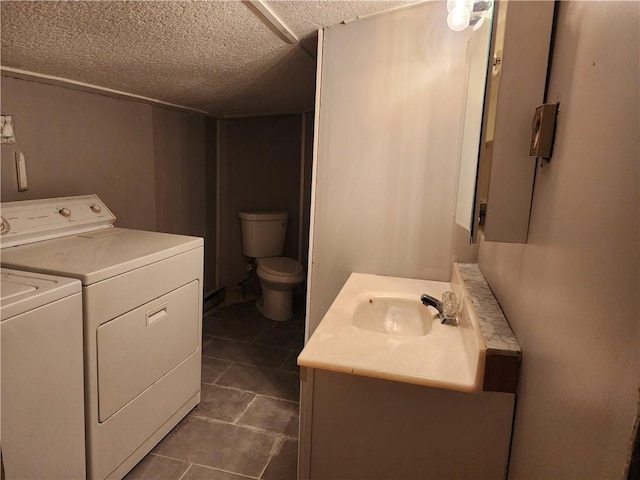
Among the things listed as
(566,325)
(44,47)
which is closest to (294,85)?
(44,47)

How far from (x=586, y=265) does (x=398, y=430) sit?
0.70 meters

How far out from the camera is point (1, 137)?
173 cm

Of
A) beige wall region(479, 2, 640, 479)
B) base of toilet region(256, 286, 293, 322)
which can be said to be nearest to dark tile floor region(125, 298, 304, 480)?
base of toilet region(256, 286, 293, 322)

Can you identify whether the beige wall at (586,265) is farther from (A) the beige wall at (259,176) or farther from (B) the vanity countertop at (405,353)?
(A) the beige wall at (259,176)

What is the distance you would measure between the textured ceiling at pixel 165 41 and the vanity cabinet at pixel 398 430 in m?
1.22

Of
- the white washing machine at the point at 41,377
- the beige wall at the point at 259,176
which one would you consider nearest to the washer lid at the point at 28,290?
the white washing machine at the point at 41,377

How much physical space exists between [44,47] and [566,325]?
191 centimetres

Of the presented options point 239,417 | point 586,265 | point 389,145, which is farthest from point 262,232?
point 586,265

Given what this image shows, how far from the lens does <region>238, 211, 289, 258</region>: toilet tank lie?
3.39m

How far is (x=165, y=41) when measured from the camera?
1495 millimetres

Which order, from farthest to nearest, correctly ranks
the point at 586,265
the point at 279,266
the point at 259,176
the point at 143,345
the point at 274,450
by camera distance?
the point at 259,176 → the point at 279,266 → the point at 274,450 → the point at 143,345 → the point at 586,265

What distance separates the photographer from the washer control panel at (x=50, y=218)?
5.34ft

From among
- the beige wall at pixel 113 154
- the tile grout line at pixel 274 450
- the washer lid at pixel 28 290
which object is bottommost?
the tile grout line at pixel 274 450

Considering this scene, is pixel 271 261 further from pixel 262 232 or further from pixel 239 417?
pixel 239 417
